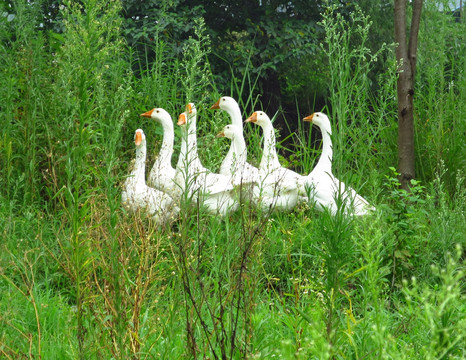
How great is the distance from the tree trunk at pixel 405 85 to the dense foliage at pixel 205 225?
0.57 feet

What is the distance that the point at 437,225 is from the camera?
399cm

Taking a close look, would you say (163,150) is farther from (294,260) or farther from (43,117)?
(294,260)

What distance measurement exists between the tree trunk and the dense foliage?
174 mm

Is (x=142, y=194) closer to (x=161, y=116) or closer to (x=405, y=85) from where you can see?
(x=161, y=116)

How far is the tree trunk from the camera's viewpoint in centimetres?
509

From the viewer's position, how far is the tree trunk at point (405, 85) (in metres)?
5.09

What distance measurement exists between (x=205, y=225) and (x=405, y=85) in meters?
2.81

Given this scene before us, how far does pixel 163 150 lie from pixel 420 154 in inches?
101

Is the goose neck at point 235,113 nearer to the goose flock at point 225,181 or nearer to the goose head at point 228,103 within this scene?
the goose head at point 228,103

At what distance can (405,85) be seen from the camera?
5.11 m

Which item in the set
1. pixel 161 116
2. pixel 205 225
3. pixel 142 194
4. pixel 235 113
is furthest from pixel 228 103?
pixel 205 225

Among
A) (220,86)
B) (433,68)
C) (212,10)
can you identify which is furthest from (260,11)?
(433,68)

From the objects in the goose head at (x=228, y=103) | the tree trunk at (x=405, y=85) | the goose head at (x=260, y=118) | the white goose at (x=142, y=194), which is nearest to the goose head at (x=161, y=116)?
the white goose at (x=142, y=194)

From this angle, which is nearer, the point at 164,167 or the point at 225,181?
the point at 225,181
